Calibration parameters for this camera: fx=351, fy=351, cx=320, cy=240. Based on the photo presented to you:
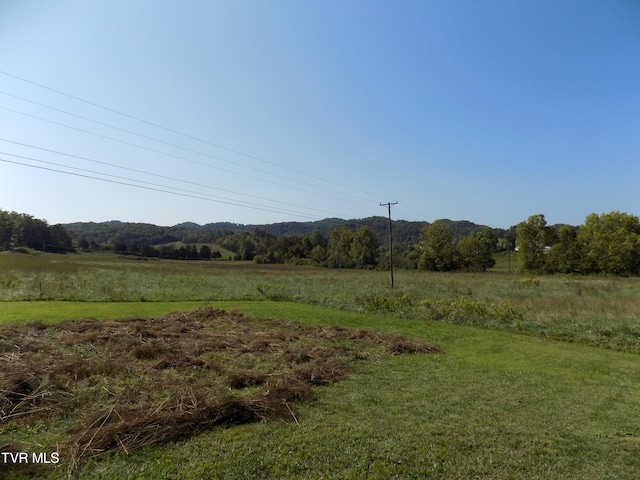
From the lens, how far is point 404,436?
545 cm

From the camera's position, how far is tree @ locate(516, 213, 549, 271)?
65688 mm

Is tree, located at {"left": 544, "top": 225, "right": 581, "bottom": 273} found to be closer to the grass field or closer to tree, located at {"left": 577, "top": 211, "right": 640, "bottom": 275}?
tree, located at {"left": 577, "top": 211, "right": 640, "bottom": 275}

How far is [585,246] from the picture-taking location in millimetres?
61062

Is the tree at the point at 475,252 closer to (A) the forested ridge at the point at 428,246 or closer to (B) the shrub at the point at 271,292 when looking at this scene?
(A) the forested ridge at the point at 428,246

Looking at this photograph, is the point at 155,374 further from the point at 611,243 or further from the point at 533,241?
the point at 533,241

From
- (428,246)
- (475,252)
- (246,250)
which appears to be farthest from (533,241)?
(246,250)

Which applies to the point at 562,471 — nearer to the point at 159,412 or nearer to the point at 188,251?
the point at 159,412

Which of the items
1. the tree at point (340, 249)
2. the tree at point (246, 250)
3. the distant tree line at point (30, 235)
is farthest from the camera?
the tree at point (246, 250)

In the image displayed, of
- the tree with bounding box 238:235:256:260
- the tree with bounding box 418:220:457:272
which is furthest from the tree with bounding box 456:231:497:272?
the tree with bounding box 238:235:256:260

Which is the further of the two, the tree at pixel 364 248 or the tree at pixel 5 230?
the tree at pixel 364 248

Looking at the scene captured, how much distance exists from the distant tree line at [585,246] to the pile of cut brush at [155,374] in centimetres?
6216

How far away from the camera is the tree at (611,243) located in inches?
2180

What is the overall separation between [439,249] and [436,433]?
75616 mm

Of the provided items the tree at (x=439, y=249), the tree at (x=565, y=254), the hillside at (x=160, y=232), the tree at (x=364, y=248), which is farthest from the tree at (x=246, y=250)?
the tree at (x=565, y=254)
